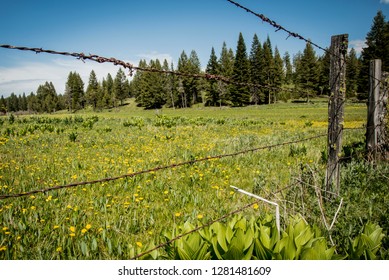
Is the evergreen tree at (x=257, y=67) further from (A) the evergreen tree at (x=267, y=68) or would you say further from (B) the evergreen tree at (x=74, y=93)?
(B) the evergreen tree at (x=74, y=93)

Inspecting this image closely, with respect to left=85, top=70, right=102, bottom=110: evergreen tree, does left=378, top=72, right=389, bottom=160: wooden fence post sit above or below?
below

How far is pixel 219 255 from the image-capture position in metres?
1.99

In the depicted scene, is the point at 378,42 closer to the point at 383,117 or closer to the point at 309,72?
the point at 309,72

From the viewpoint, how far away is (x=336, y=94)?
113 inches

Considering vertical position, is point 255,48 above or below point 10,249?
above

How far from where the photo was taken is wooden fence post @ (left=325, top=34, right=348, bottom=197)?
2.81 metres

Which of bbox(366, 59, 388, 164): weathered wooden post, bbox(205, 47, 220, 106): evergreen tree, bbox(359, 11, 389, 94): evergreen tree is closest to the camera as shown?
bbox(366, 59, 388, 164): weathered wooden post

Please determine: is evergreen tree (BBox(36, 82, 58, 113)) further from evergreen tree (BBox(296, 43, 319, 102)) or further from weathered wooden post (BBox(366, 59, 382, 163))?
weathered wooden post (BBox(366, 59, 382, 163))

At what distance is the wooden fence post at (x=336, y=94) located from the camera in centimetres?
281

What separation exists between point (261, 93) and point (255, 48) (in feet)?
42.5

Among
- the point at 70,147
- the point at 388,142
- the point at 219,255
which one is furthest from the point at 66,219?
the point at 388,142

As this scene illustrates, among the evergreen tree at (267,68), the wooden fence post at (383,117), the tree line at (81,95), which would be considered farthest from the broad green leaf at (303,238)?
the tree line at (81,95)

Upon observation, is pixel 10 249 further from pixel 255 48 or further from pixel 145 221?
pixel 255 48

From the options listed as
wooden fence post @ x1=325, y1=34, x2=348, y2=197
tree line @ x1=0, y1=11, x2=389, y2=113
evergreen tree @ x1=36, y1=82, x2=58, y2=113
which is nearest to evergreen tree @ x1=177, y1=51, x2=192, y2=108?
tree line @ x1=0, y1=11, x2=389, y2=113
